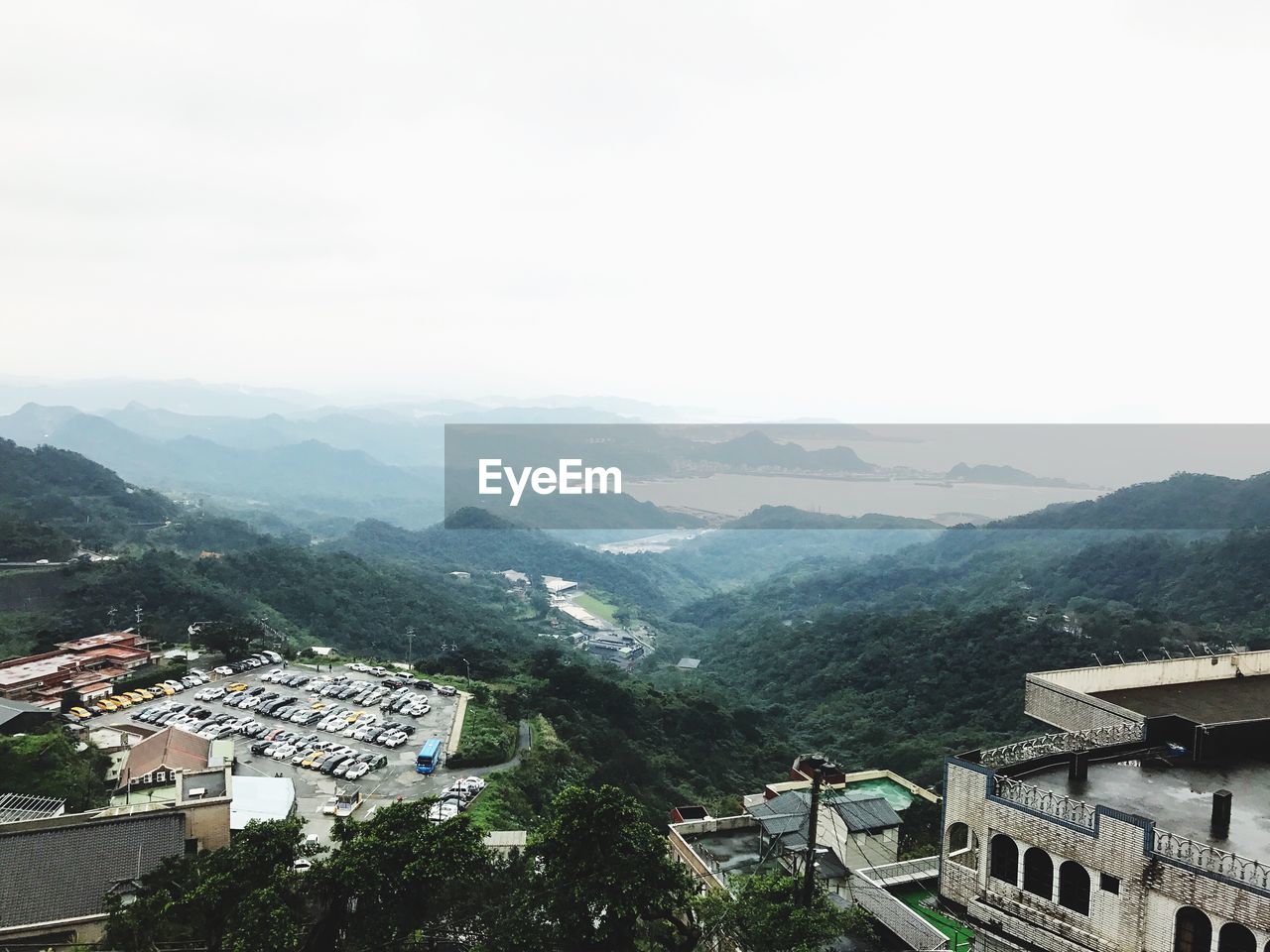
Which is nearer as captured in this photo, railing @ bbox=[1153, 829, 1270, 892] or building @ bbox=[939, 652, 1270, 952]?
railing @ bbox=[1153, 829, 1270, 892]

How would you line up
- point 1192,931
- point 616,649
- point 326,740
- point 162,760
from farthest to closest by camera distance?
point 616,649 < point 326,740 < point 162,760 < point 1192,931

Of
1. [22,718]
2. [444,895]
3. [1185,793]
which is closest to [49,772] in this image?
[22,718]

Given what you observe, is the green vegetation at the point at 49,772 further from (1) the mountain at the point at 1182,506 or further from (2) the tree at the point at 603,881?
(1) the mountain at the point at 1182,506

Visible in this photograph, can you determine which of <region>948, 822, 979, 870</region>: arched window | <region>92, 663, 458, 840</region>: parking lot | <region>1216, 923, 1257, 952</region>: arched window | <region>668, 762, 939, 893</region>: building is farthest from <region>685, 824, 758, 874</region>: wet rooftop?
<region>92, 663, 458, 840</region>: parking lot

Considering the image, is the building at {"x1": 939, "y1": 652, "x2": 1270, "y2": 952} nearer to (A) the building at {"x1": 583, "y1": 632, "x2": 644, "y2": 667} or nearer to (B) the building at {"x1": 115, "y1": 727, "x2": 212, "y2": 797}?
(B) the building at {"x1": 115, "y1": 727, "x2": 212, "y2": 797}

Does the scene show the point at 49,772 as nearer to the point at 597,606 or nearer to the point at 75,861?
the point at 75,861

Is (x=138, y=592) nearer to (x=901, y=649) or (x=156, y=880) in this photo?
(x=156, y=880)

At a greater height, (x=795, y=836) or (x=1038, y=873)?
(x=1038, y=873)
